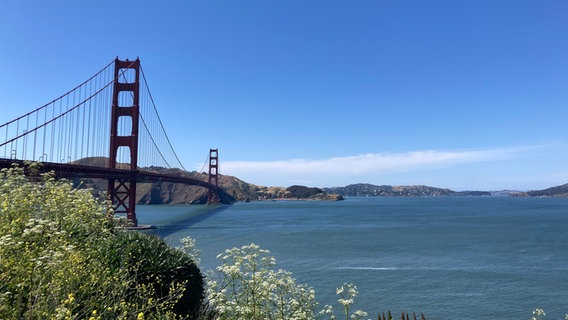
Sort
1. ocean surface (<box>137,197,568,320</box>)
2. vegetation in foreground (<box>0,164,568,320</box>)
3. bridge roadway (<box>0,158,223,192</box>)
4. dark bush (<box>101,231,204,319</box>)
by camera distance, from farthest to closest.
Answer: bridge roadway (<box>0,158,223,192</box>) < ocean surface (<box>137,197,568,320</box>) < dark bush (<box>101,231,204,319</box>) < vegetation in foreground (<box>0,164,568,320</box>)

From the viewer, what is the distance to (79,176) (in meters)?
37.9

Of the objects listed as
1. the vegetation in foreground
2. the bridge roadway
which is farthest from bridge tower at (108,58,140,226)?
the vegetation in foreground

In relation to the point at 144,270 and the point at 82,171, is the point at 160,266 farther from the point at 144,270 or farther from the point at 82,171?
the point at 82,171

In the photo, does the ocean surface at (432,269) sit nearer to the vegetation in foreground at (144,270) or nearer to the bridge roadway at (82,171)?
the bridge roadway at (82,171)

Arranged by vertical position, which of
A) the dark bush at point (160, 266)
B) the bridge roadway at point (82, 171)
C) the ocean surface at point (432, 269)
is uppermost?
the bridge roadway at point (82, 171)

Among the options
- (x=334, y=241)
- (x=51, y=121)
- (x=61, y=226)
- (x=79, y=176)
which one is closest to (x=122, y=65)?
(x=51, y=121)

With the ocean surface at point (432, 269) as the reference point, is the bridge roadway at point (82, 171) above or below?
above

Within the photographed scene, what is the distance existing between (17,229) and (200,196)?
159843 millimetres

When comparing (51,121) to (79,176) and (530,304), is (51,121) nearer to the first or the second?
(79,176)

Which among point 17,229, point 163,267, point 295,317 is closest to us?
point 17,229

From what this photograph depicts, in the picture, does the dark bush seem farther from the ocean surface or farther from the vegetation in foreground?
the ocean surface

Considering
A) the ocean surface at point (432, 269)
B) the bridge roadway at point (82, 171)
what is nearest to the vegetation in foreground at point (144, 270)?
the ocean surface at point (432, 269)

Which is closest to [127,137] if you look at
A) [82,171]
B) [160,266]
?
[82,171]

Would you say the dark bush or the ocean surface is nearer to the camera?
the dark bush
